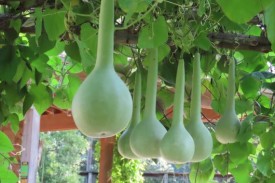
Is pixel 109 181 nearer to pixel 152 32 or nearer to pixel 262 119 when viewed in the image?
pixel 262 119

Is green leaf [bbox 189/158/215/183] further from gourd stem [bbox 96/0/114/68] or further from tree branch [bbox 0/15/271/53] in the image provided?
gourd stem [bbox 96/0/114/68]

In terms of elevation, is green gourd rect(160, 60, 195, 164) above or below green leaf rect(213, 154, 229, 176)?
below

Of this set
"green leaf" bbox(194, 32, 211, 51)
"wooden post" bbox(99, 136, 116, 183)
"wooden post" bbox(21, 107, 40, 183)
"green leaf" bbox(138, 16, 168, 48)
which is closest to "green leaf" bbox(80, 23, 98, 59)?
"green leaf" bbox(138, 16, 168, 48)

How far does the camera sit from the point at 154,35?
0.84m

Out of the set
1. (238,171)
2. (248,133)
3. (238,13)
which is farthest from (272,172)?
(238,13)

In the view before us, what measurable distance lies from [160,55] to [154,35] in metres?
0.19

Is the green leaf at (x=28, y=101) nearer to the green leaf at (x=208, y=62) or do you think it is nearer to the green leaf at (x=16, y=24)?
the green leaf at (x=16, y=24)

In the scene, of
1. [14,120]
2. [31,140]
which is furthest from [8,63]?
[31,140]

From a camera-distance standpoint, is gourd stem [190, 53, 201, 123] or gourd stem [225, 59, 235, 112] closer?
gourd stem [190, 53, 201, 123]

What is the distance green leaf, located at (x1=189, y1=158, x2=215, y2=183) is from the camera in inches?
57.6

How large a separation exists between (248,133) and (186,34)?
0.29 metres

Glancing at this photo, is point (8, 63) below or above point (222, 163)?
above

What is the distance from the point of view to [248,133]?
110 centimetres

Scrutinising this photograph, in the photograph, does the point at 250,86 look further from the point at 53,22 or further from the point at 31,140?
the point at 31,140
